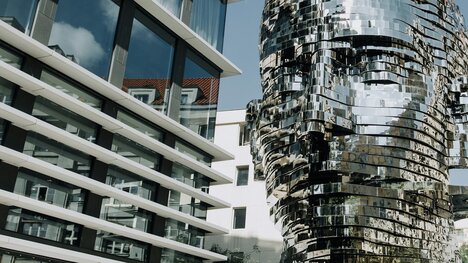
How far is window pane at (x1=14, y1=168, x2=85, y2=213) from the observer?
15070mm

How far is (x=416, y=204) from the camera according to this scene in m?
9.42

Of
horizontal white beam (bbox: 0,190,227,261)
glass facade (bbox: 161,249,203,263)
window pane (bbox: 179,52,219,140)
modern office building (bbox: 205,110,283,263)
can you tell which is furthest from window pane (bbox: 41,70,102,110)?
modern office building (bbox: 205,110,283,263)

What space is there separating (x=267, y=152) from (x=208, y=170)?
39.0 ft

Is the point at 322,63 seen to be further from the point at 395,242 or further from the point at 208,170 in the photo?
the point at 208,170

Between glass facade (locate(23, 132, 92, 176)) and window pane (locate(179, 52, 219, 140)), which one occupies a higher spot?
window pane (locate(179, 52, 219, 140))

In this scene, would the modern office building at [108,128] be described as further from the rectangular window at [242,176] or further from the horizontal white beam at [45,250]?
the rectangular window at [242,176]

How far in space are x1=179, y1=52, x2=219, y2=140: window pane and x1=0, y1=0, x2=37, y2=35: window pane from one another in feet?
24.0

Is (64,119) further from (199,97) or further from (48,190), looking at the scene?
(199,97)

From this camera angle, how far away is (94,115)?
55.7 feet

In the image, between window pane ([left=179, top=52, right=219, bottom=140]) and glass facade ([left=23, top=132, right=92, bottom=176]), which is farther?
window pane ([left=179, top=52, right=219, bottom=140])

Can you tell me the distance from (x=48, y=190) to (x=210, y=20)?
11.1 m

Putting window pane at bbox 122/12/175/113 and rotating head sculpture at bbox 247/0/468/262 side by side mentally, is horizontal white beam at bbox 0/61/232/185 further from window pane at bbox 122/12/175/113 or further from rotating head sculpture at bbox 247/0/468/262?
rotating head sculpture at bbox 247/0/468/262

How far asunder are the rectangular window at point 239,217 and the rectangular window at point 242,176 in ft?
5.01

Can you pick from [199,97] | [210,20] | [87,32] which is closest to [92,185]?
[87,32]
